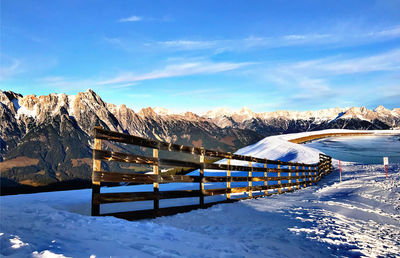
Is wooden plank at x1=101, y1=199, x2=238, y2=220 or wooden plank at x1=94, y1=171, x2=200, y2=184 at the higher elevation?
wooden plank at x1=94, y1=171, x2=200, y2=184

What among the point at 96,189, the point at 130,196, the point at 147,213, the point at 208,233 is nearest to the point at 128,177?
the point at 130,196

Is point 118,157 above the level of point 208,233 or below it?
above

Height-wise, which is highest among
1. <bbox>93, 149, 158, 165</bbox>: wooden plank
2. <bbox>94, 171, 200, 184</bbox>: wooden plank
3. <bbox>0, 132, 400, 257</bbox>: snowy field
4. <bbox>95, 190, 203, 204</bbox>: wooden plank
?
<bbox>93, 149, 158, 165</bbox>: wooden plank

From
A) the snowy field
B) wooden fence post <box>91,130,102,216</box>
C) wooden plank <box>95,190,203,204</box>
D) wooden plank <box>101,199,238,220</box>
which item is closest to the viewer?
the snowy field

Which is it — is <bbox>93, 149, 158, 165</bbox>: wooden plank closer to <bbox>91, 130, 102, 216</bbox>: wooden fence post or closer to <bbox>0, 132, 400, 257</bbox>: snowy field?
<bbox>91, 130, 102, 216</bbox>: wooden fence post

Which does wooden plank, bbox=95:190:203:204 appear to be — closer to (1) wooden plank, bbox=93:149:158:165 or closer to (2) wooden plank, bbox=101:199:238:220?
(2) wooden plank, bbox=101:199:238:220

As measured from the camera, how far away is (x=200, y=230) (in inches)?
248

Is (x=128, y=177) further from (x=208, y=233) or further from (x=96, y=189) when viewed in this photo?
(x=208, y=233)

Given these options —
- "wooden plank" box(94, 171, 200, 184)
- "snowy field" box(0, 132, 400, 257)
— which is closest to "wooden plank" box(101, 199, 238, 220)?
"snowy field" box(0, 132, 400, 257)

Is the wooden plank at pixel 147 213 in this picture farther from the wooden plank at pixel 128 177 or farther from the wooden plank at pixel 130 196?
the wooden plank at pixel 128 177

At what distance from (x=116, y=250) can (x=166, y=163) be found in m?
4.05

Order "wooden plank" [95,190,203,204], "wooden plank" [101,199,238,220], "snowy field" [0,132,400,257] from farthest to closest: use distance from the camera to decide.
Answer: "wooden plank" [101,199,238,220], "wooden plank" [95,190,203,204], "snowy field" [0,132,400,257]

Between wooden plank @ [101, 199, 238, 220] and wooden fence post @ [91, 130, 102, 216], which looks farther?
wooden plank @ [101, 199, 238, 220]

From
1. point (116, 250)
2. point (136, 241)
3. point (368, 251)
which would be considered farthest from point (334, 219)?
point (116, 250)
